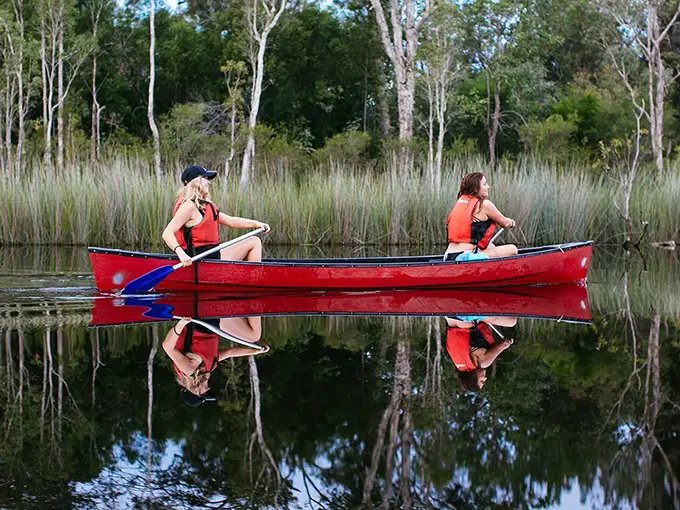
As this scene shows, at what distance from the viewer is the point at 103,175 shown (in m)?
14.8

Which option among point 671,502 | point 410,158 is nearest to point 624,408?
point 671,502

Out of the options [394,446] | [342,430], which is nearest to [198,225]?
[342,430]

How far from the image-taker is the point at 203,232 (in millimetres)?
8586

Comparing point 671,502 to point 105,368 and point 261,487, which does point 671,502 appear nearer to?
point 261,487

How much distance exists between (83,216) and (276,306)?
7.51m

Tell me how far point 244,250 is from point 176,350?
10.9 feet

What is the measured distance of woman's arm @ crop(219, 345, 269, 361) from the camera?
18.4ft

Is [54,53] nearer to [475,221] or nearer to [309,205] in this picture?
[309,205]

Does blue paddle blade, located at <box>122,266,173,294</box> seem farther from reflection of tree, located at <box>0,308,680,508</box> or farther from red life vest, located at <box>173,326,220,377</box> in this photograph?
reflection of tree, located at <box>0,308,680,508</box>

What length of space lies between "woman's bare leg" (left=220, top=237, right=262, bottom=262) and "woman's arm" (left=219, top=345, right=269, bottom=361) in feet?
9.94

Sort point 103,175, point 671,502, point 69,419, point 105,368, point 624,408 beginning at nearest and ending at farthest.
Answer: point 671,502, point 69,419, point 624,408, point 105,368, point 103,175

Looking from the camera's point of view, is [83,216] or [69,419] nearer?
[69,419]

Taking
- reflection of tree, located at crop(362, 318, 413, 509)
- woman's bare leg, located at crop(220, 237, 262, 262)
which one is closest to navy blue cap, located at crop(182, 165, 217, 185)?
woman's bare leg, located at crop(220, 237, 262, 262)

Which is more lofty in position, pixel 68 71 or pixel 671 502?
pixel 68 71
